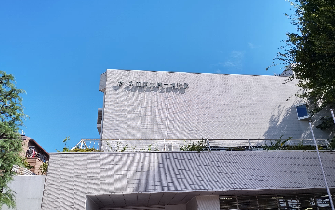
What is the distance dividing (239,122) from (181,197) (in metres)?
8.05

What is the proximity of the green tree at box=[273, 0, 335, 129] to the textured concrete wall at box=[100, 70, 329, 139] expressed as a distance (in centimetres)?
534

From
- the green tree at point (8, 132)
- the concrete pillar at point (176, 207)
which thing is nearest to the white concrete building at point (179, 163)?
the concrete pillar at point (176, 207)

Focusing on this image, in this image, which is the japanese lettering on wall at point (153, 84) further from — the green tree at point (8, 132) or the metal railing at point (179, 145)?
the green tree at point (8, 132)

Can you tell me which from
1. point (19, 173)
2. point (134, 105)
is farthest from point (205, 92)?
point (19, 173)

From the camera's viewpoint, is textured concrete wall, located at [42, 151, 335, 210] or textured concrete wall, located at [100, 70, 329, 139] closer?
textured concrete wall, located at [42, 151, 335, 210]

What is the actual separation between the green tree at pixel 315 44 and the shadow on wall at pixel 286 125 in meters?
5.45

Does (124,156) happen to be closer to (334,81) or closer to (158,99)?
(158,99)

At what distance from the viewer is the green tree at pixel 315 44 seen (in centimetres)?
1192

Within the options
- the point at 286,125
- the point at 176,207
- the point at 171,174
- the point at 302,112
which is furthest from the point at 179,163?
the point at 302,112

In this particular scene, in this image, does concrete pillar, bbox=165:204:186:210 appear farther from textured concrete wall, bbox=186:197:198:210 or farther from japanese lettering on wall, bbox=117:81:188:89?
japanese lettering on wall, bbox=117:81:188:89

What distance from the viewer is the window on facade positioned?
776 inches

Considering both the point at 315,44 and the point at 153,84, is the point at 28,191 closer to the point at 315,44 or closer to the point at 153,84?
the point at 153,84

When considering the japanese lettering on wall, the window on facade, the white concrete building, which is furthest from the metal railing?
the japanese lettering on wall

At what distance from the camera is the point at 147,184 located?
11.5 meters
